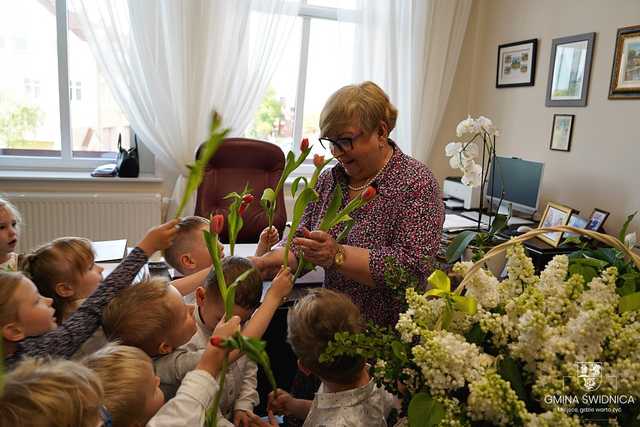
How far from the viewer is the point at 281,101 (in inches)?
152

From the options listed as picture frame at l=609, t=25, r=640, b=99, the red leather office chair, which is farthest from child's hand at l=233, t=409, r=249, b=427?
picture frame at l=609, t=25, r=640, b=99

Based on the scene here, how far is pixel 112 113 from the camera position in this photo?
3.48m

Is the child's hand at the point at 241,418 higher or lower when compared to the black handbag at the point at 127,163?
lower

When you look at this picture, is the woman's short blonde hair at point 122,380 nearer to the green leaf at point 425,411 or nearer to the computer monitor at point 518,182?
the green leaf at point 425,411

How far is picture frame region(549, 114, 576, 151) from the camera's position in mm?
3137

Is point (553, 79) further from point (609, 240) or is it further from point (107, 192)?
point (107, 192)

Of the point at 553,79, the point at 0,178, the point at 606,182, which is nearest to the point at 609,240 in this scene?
the point at 606,182

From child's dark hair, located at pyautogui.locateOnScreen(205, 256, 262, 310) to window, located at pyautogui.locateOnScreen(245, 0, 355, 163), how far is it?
2.77 metres

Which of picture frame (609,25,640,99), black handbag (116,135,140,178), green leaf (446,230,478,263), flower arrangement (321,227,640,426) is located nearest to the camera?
flower arrangement (321,227,640,426)

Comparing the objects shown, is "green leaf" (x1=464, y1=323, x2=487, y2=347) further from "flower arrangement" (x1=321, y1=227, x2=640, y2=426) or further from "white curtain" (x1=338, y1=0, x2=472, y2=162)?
"white curtain" (x1=338, y1=0, x2=472, y2=162)

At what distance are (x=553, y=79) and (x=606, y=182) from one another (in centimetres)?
85

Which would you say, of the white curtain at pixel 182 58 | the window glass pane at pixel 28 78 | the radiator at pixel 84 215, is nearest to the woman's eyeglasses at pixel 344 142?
the white curtain at pixel 182 58

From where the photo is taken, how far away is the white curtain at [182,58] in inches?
122

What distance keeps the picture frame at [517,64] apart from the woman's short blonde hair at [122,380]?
3.48 meters
